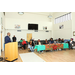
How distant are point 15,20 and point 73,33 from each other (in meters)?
8.63

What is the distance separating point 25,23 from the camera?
38.3ft

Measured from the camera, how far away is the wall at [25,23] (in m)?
10.9

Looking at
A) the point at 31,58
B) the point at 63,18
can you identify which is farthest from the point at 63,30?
the point at 31,58

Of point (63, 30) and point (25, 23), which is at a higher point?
point (25, 23)

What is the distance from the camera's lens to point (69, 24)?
32.4 feet

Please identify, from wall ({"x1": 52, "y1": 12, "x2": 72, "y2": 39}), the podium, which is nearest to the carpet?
the podium

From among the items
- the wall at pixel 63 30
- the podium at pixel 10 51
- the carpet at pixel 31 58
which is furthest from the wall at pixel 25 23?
the podium at pixel 10 51

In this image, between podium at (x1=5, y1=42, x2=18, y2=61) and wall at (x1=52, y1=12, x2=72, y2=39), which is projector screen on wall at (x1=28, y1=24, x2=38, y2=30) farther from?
podium at (x1=5, y1=42, x2=18, y2=61)

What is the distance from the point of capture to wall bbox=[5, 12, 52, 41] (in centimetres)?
1086

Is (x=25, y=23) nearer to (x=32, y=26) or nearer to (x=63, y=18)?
(x=32, y=26)

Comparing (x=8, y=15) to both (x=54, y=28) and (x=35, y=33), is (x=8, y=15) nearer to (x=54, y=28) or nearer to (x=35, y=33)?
(x=35, y=33)

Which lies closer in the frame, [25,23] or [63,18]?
[63,18]

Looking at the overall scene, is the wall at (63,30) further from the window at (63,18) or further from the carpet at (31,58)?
the carpet at (31,58)

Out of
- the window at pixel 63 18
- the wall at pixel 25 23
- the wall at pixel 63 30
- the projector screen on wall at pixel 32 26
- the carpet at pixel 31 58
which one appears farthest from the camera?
the projector screen on wall at pixel 32 26
